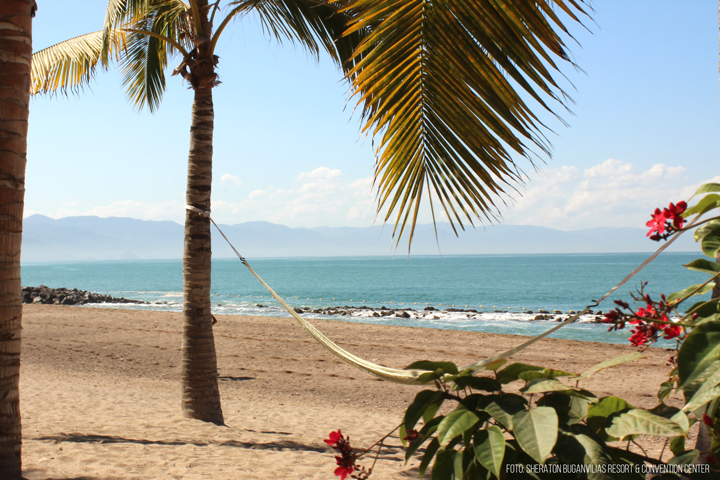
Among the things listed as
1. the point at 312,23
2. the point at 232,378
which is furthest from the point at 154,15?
the point at 232,378

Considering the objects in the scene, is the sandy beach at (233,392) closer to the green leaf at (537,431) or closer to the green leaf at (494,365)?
the green leaf at (494,365)

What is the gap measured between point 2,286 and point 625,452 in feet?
9.31

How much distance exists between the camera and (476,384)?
122 cm

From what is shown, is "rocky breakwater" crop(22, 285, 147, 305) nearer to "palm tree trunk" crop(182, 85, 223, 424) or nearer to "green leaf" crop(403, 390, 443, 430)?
"palm tree trunk" crop(182, 85, 223, 424)

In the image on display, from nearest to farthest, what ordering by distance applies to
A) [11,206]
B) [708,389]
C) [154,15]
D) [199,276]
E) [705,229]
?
[708,389], [705,229], [11,206], [199,276], [154,15]

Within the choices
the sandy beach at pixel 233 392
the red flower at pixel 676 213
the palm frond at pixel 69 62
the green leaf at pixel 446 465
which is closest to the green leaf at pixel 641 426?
the green leaf at pixel 446 465

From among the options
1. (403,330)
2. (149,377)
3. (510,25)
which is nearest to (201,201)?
(510,25)

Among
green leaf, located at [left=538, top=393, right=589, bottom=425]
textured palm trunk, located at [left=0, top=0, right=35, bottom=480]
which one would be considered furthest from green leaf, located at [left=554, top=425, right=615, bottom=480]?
textured palm trunk, located at [left=0, top=0, right=35, bottom=480]

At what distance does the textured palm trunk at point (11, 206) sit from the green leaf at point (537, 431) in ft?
8.56

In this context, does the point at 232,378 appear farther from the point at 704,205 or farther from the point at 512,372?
the point at 704,205

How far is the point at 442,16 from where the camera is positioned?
4.31ft

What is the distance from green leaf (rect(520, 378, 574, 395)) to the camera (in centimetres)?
113

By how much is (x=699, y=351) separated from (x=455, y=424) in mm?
520

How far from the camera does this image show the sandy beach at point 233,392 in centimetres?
375
